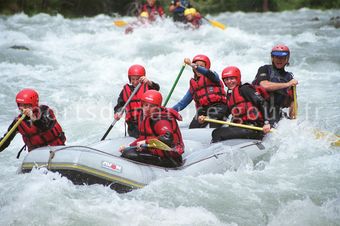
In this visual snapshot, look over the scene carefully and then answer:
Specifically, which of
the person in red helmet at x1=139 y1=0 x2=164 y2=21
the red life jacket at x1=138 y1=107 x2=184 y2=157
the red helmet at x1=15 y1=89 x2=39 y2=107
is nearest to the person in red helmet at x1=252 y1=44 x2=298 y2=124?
the red life jacket at x1=138 y1=107 x2=184 y2=157

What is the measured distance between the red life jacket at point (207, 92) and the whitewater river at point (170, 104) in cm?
93

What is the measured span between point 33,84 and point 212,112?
531 cm

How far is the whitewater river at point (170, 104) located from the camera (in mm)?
4832

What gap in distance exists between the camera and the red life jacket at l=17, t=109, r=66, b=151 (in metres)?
5.56

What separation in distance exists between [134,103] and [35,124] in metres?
1.45

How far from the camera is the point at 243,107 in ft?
20.1

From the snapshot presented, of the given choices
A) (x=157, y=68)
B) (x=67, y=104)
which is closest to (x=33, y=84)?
(x=67, y=104)

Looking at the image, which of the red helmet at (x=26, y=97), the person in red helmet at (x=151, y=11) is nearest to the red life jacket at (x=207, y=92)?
the red helmet at (x=26, y=97)

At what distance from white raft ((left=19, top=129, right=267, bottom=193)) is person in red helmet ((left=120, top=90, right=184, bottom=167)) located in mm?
99

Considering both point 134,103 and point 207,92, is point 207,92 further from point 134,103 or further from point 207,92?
point 134,103

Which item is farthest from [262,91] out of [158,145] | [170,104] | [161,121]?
[170,104]

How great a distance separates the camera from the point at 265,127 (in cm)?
605

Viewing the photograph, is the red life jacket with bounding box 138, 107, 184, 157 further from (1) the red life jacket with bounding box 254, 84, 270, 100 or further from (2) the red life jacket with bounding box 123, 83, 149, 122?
(1) the red life jacket with bounding box 254, 84, 270, 100

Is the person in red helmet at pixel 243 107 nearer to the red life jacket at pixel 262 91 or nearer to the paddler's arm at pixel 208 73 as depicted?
the red life jacket at pixel 262 91
